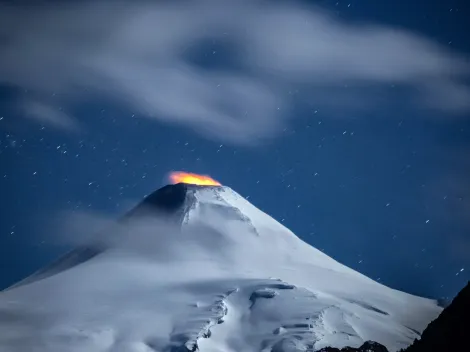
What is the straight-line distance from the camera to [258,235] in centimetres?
17825

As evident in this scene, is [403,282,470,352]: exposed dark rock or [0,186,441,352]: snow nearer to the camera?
[403,282,470,352]: exposed dark rock

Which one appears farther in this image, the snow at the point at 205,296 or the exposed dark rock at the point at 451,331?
the snow at the point at 205,296

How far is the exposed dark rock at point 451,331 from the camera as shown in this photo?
91.6 feet

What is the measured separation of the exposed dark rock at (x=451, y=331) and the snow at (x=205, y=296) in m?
81.8

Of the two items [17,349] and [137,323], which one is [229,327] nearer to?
[137,323]

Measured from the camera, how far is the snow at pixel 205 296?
116 meters

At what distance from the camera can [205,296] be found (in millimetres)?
135250

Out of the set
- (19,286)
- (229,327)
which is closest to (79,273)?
(19,286)

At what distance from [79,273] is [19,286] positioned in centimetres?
1281

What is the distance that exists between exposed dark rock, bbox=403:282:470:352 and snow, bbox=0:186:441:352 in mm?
81762

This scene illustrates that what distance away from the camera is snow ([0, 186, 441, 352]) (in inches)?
4579

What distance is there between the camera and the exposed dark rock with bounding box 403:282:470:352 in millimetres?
27906

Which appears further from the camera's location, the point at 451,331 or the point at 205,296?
the point at 205,296

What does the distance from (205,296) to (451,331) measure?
108445 mm
